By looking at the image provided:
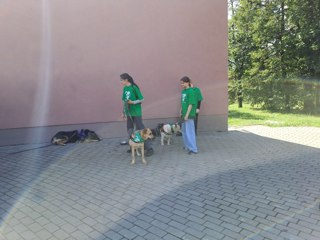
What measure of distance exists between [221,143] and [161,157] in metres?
2.32

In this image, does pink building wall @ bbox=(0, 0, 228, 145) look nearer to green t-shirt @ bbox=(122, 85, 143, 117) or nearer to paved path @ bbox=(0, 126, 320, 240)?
paved path @ bbox=(0, 126, 320, 240)

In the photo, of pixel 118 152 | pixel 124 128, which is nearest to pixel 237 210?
pixel 118 152

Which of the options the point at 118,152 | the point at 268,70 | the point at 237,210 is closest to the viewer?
the point at 237,210

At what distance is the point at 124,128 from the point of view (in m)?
9.06

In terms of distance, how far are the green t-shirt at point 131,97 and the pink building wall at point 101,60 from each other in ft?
7.34

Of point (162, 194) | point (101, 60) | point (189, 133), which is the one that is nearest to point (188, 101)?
point (189, 133)

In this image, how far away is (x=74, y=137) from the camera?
827 centimetres

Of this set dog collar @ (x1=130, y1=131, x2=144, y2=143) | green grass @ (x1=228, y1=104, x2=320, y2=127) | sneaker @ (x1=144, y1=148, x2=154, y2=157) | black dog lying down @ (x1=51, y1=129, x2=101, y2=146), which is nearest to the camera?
dog collar @ (x1=130, y1=131, x2=144, y2=143)

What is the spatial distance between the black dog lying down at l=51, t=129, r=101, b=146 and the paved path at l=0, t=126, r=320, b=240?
530 mm

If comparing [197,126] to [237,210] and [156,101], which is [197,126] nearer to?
[156,101]

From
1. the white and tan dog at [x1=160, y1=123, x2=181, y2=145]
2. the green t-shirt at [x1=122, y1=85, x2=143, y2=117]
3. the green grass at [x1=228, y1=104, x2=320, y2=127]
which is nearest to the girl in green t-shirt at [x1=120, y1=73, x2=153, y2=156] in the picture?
the green t-shirt at [x1=122, y1=85, x2=143, y2=117]

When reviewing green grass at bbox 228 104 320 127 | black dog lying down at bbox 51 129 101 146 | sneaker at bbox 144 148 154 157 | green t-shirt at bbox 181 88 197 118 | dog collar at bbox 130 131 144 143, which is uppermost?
green t-shirt at bbox 181 88 197 118

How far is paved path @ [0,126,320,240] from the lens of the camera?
3.45 m

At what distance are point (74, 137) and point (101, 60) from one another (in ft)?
7.85
